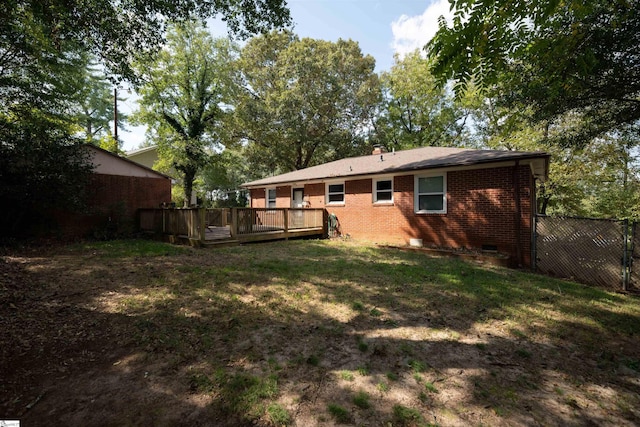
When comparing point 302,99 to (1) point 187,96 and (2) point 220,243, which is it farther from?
(2) point 220,243

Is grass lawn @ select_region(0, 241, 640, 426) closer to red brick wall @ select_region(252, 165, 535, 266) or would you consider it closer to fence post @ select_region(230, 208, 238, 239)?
red brick wall @ select_region(252, 165, 535, 266)

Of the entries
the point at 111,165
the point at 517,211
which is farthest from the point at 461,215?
the point at 111,165

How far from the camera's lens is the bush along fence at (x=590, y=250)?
6.44 m

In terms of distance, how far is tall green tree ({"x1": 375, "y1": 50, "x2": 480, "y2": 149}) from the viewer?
2480 centimetres

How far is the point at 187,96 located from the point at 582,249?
850 inches

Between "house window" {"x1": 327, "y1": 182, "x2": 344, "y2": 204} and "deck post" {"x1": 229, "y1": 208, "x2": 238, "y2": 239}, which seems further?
"house window" {"x1": 327, "y1": 182, "x2": 344, "y2": 204}

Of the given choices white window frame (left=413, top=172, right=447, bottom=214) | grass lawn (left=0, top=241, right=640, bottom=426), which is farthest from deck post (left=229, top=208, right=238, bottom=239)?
white window frame (left=413, top=172, right=447, bottom=214)

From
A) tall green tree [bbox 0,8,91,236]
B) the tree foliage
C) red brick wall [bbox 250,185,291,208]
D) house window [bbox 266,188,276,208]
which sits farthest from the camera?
house window [bbox 266,188,276,208]

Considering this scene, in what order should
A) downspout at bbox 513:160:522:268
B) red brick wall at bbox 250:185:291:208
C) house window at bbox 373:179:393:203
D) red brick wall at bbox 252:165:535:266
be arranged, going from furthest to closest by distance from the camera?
red brick wall at bbox 250:185:291:208
house window at bbox 373:179:393:203
red brick wall at bbox 252:165:535:266
downspout at bbox 513:160:522:268

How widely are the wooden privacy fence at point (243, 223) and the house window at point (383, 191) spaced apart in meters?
2.90

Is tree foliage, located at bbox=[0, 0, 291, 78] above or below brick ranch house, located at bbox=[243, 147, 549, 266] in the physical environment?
above

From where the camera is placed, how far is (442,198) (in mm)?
10562

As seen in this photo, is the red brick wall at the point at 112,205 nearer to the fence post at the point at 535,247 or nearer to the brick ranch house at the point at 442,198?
the brick ranch house at the point at 442,198

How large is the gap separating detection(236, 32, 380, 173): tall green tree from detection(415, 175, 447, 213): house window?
15.1m
